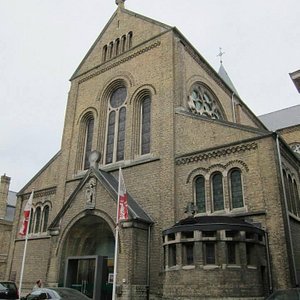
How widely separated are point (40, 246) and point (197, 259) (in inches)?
462

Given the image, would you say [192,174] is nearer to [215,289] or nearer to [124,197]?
[124,197]

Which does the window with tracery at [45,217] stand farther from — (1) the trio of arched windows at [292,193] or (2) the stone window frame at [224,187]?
(1) the trio of arched windows at [292,193]

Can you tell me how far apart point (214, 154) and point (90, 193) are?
21.6 ft

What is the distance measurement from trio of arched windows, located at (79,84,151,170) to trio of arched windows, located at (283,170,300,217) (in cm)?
729

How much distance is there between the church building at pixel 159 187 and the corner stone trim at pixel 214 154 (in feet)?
0.15

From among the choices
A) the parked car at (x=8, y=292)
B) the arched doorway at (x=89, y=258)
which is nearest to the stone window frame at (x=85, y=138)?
the arched doorway at (x=89, y=258)

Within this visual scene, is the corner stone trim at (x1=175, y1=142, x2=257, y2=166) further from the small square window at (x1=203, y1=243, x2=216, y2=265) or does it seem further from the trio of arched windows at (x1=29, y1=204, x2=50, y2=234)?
the trio of arched windows at (x1=29, y1=204, x2=50, y2=234)

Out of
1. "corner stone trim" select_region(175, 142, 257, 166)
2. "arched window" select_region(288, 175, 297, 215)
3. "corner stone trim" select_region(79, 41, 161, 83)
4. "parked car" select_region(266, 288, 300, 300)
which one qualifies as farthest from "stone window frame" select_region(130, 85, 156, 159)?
"parked car" select_region(266, 288, 300, 300)

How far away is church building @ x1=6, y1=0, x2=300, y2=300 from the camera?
1340 cm

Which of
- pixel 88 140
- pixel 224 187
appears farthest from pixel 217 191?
pixel 88 140

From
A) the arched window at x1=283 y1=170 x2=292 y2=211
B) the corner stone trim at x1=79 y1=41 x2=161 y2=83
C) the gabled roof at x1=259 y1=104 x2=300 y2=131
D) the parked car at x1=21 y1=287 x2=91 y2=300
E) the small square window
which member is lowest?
the parked car at x1=21 y1=287 x2=91 y2=300

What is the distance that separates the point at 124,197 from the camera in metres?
14.8

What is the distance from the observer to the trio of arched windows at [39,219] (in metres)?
22.3

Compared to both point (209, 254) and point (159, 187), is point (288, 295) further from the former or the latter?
point (159, 187)
